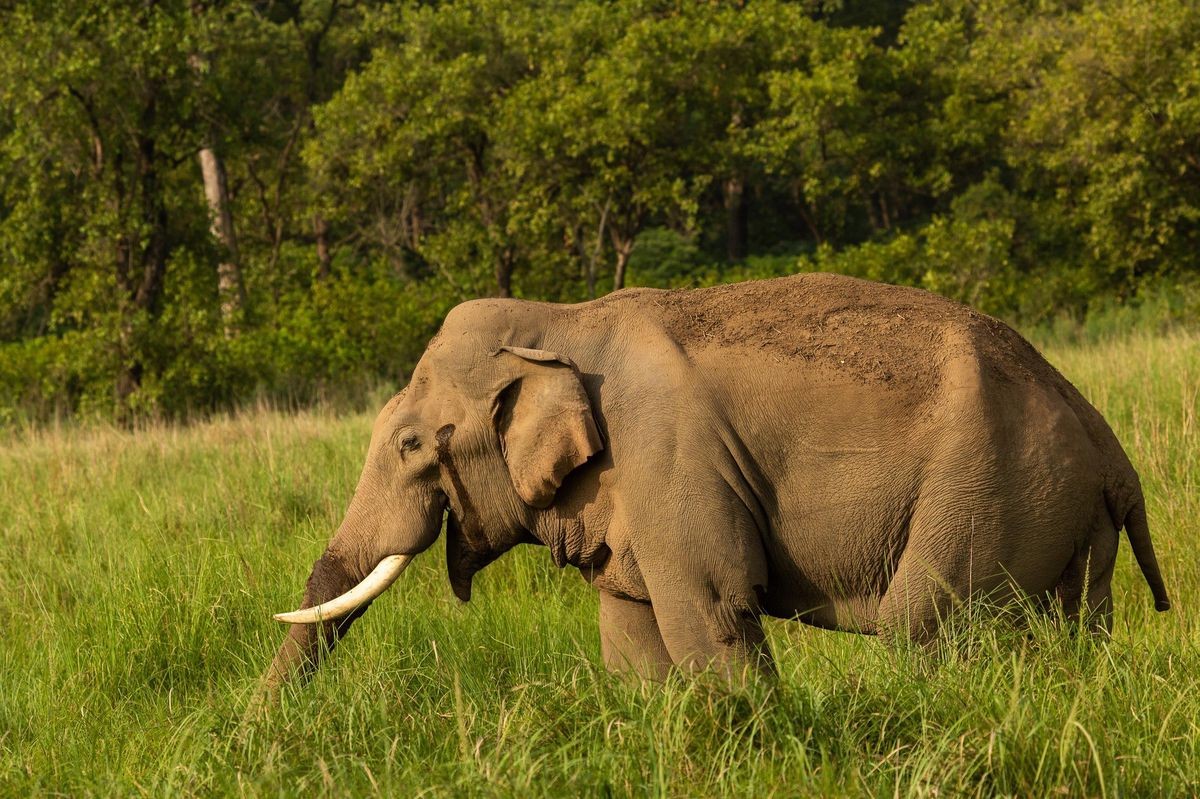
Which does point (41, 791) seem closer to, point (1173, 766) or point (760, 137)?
point (1173, 766)

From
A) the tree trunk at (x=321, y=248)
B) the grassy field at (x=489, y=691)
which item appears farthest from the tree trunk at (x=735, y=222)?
the grassy field at (x=489, y=691)

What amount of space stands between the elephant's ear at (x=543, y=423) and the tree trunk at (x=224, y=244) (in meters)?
13.3

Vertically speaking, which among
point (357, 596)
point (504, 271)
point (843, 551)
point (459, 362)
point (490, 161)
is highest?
point (490, 161)

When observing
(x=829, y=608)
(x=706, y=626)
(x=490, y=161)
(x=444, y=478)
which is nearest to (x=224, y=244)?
(x=490, y=161)

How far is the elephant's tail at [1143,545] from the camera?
16.6 feet

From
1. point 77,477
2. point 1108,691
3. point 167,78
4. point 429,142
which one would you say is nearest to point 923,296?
point 1108,691

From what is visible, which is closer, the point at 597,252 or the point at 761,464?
the point at 761,464

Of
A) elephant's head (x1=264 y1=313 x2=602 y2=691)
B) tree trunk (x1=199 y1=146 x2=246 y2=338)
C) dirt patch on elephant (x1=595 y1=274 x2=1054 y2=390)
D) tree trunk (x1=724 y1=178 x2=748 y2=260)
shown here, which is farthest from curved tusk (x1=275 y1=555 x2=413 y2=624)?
tree trunk (x1=724 y1=178 x2=748 y2=260)

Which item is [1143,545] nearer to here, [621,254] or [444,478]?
[444,478]

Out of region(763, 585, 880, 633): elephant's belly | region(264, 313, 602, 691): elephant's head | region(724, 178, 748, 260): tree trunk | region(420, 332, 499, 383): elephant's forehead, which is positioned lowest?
region(724, 178, 748, 260): tree trunk

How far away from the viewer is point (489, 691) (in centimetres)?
495

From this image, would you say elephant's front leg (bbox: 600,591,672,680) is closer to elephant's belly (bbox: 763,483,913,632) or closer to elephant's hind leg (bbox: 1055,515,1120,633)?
elephant's belly (bbox: 763,483,913,632)

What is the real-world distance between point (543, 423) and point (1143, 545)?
84.3 inches

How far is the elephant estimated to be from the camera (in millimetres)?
4773
